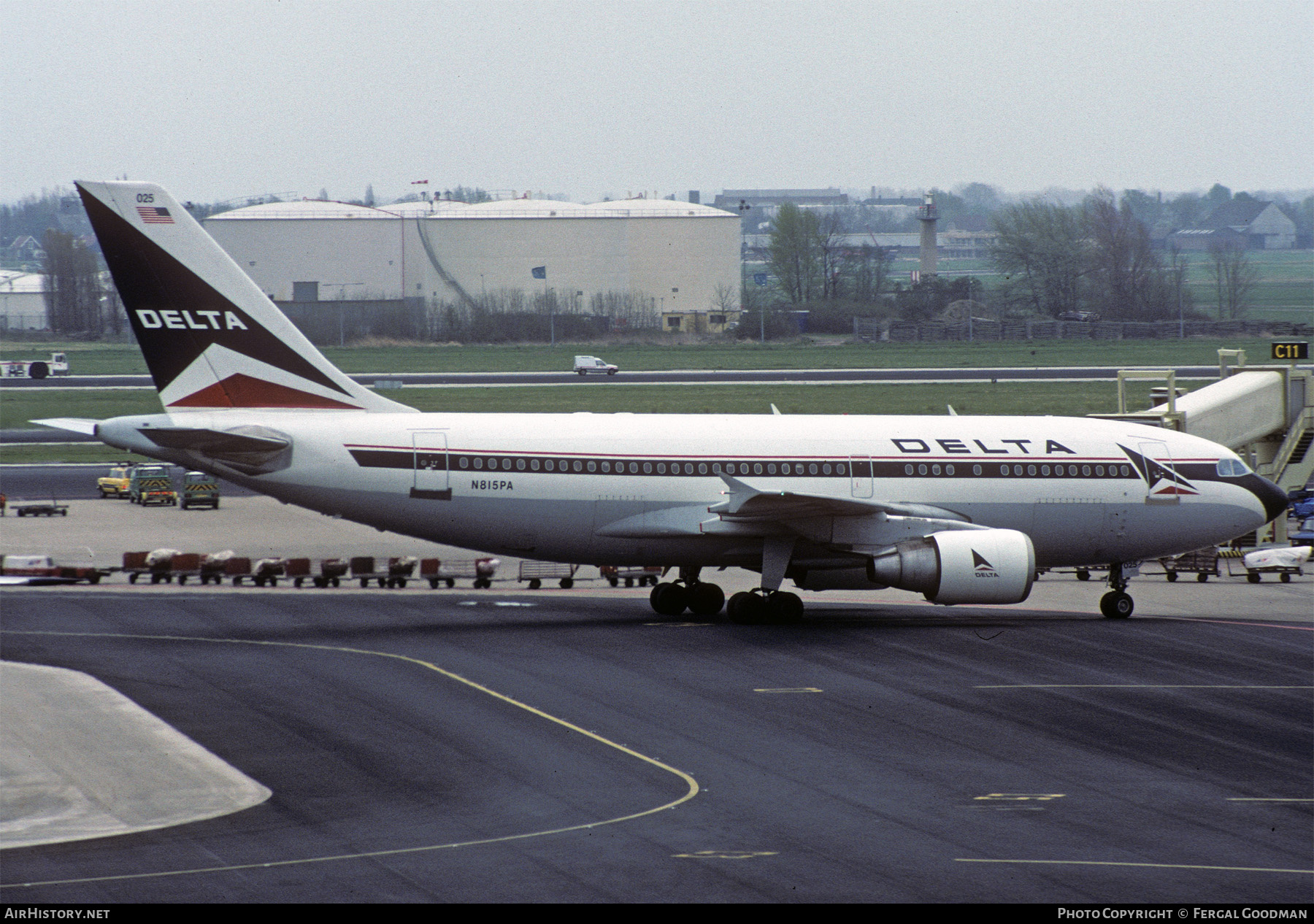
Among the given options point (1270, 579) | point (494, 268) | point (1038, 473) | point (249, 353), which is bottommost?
→ point (1270, 579)

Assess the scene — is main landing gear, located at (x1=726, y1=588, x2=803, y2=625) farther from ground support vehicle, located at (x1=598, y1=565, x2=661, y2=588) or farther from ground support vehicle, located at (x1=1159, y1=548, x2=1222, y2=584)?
ground support vehicle, located at (x1=1159, y1=548, x2=1222, y2=584)

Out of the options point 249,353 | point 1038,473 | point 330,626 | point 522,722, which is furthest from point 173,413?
point 1038,473

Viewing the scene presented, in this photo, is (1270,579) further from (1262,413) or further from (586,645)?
(586,645)

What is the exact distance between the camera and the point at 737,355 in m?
123

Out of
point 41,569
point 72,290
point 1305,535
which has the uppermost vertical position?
point 72,290

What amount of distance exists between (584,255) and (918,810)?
443ft

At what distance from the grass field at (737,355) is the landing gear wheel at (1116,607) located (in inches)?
2816

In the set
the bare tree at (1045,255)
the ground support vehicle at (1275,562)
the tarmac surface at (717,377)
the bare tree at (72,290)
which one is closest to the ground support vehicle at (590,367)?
the tarmac surface at (717,377)

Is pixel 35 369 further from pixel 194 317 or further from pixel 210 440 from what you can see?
pixel 210 440

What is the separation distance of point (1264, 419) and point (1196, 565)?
841 cm

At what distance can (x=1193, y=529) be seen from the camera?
38.3 metres

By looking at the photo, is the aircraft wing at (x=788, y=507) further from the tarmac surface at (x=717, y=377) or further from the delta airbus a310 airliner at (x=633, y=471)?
the tarmac surface at (x=717, y=377)

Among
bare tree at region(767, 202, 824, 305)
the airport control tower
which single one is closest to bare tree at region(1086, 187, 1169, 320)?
bare tree at region(767, 202, 824, 305)

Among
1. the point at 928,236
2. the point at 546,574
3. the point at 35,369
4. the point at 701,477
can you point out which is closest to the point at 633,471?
the point at 701,477
